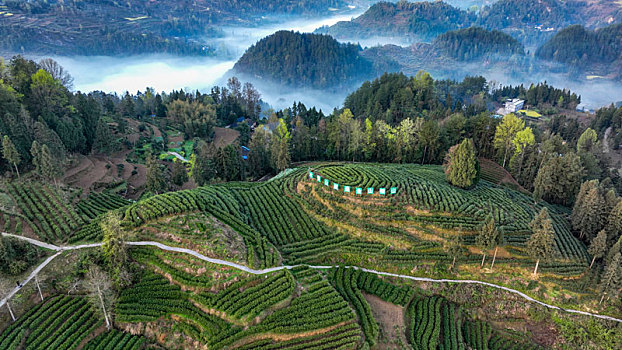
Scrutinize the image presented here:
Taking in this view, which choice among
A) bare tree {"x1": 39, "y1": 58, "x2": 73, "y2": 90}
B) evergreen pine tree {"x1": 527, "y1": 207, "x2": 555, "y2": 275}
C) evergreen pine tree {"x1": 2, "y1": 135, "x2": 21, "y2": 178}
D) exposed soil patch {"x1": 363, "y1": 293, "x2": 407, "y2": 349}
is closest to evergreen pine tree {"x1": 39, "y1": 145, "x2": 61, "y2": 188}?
evergreen pine tree {"x1": 2, "y1": 135, "x2": 21, "y2": 178}

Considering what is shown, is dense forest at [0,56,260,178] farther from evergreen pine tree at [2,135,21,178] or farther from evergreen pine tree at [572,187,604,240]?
evergreen pine tree at [572,187,604,240]

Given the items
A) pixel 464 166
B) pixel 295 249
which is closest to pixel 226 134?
pixel 295 249

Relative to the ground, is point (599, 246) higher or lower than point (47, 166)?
lower

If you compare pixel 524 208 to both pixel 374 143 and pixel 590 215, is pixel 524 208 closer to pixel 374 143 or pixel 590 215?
pixel 590 215

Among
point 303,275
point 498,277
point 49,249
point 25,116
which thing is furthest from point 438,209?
point 25,116

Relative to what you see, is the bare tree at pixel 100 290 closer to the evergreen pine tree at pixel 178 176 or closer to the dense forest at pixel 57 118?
the dense forest at pixel 57 118

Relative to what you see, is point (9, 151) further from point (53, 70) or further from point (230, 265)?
point (53, 70)
